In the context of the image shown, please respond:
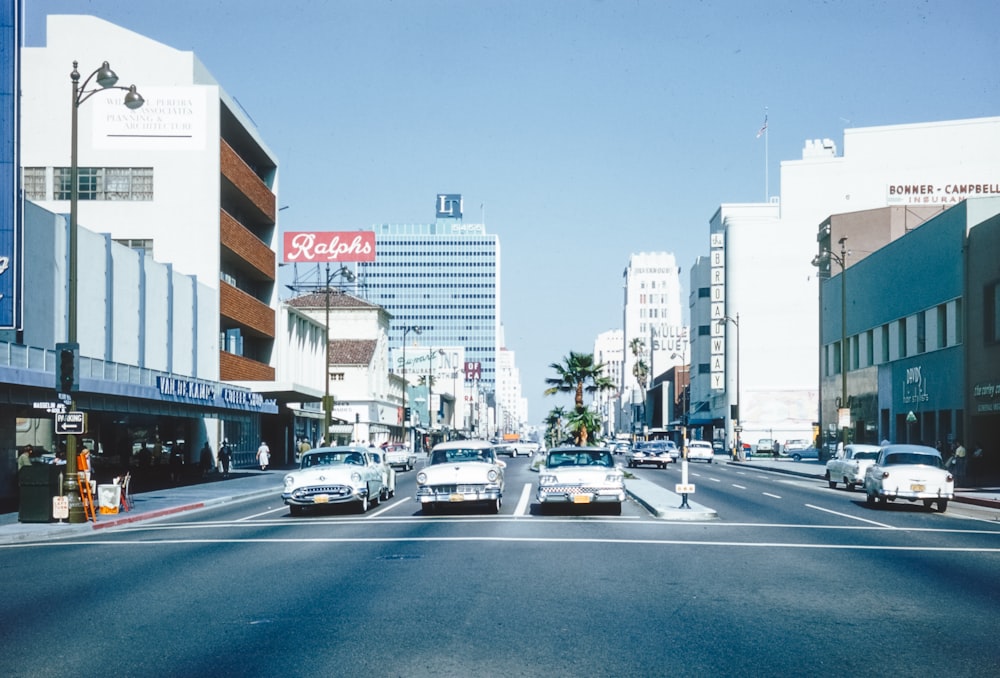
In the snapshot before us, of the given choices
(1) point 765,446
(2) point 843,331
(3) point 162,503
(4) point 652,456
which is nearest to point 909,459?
(3) point 162,503

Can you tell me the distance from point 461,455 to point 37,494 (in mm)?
9382

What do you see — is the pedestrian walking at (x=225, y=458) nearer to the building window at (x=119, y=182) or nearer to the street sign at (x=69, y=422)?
the building window at (x=119, y=182)

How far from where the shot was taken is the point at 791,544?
1767cm

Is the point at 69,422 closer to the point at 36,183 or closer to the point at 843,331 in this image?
the point at 36,183

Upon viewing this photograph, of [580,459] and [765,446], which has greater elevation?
[580,459]

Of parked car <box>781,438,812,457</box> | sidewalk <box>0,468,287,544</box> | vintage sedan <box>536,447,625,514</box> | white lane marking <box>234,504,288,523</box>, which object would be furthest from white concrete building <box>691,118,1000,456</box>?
vintage sedan <box>536,447,625,514</box>

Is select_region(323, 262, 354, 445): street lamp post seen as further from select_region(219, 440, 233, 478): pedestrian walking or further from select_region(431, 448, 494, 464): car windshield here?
select_region(431, 448, 494, 464): car windshield

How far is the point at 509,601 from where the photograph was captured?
11.6 meters

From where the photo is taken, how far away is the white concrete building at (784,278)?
302 ft

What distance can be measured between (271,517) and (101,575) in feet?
34.1

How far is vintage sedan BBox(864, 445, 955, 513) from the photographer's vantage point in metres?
25.4

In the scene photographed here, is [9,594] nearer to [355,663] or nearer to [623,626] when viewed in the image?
[355,663]

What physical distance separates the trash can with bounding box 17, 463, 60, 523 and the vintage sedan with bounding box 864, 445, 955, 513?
19.5 meters

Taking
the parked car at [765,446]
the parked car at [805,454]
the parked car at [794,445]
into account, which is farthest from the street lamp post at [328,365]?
the parked car at [765,446]
